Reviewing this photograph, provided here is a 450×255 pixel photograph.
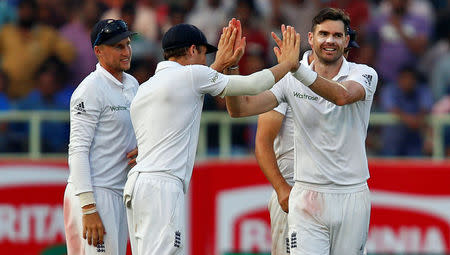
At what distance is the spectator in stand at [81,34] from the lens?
Result: 12.5m

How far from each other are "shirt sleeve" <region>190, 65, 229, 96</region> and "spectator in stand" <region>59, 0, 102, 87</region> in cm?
525

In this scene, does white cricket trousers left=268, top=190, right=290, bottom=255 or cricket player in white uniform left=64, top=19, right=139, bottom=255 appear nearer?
cricket player in white uniform left=64, top=19, right=139, bottom=255

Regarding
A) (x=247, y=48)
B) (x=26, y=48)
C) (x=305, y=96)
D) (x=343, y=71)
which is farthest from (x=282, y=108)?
(x=26, y=48)

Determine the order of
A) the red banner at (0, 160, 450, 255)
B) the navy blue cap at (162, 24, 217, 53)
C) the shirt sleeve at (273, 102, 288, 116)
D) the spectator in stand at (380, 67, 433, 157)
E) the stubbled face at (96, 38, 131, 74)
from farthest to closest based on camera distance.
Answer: the spectator in stand at (380, 67, 433, 157) → the red banner at (0, 160, 450, 255) → the shirt sleeve at (273, 102, 288, 116) → the stubbled face at (96, 38, 131, 74) → the navy blue cap at (162, 24, 217, 53)

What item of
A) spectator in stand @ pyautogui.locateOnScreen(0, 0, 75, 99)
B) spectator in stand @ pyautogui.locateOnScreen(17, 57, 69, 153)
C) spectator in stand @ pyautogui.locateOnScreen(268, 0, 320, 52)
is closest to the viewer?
spectator in stand @ pyautogui.locateOnScreen(17, 57, 69, 153)

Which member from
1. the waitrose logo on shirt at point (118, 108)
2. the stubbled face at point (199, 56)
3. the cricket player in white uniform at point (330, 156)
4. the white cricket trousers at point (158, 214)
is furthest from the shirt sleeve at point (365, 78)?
the waitrose logo on shirt at point (118, 108)

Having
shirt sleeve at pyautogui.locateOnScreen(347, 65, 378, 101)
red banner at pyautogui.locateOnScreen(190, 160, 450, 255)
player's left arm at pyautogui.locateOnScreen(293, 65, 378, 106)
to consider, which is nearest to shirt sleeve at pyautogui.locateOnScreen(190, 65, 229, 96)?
player's left arm at pyautogui.locateOnScreen(293, 65, 378, 106)

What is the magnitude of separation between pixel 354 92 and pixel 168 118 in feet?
4.43

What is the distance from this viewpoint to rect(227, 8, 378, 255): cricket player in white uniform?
733cm

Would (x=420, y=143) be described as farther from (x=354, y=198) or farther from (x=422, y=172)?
(x=354, y=198)

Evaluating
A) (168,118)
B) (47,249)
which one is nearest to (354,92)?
(168,118)

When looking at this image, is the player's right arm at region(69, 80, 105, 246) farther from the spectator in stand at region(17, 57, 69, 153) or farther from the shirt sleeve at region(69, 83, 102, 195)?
the spectator in stand at region(17, 57, 69, 153)

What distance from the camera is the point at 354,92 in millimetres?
7223

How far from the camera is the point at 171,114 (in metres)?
7.12
